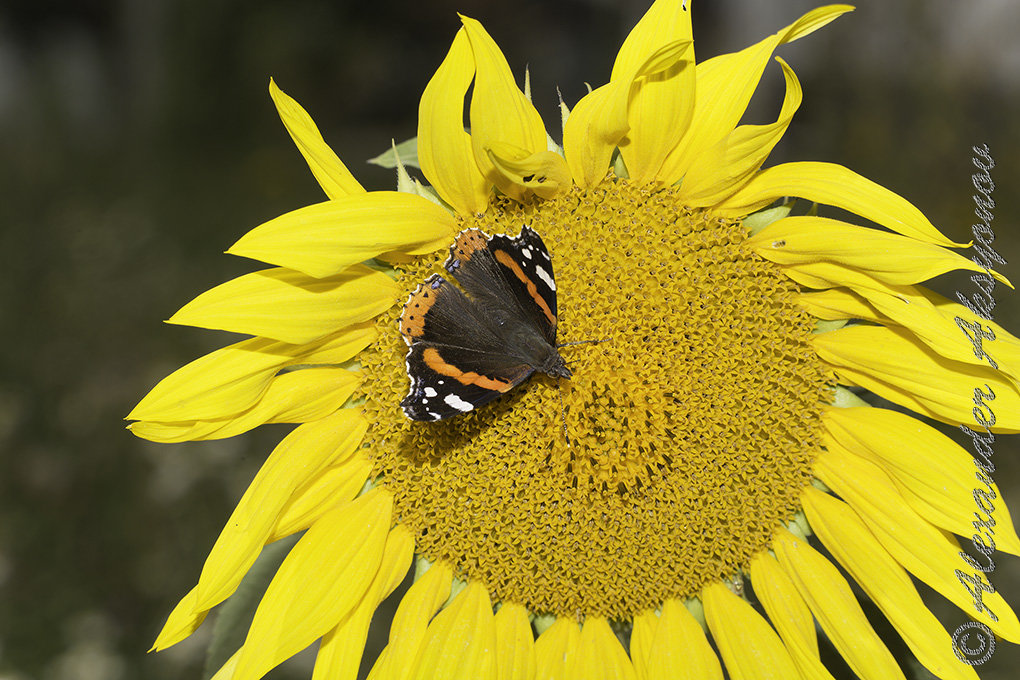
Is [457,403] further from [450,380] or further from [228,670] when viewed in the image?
[228,670]

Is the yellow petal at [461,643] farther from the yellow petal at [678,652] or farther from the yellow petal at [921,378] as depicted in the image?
the yellow petal at [921,378]

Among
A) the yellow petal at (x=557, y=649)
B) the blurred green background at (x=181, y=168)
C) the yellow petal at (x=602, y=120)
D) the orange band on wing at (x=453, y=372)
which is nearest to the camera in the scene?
the yellow petal at (x=602, y=120)

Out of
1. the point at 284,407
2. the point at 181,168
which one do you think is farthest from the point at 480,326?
the point at 181,168

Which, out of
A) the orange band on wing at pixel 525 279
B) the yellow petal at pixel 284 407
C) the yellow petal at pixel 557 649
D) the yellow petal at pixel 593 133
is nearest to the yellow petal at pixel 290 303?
the yellow petal at pixel 284 407

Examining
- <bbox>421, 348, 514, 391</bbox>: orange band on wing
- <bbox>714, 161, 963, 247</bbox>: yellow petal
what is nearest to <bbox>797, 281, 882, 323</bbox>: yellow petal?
<bbox>714, 161, 963, 247</bbox>: yellow petal

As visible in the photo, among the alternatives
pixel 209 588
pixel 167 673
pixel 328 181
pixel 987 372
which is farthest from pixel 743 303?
pixel 167 673

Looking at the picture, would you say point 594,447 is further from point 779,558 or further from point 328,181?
point 328,181
